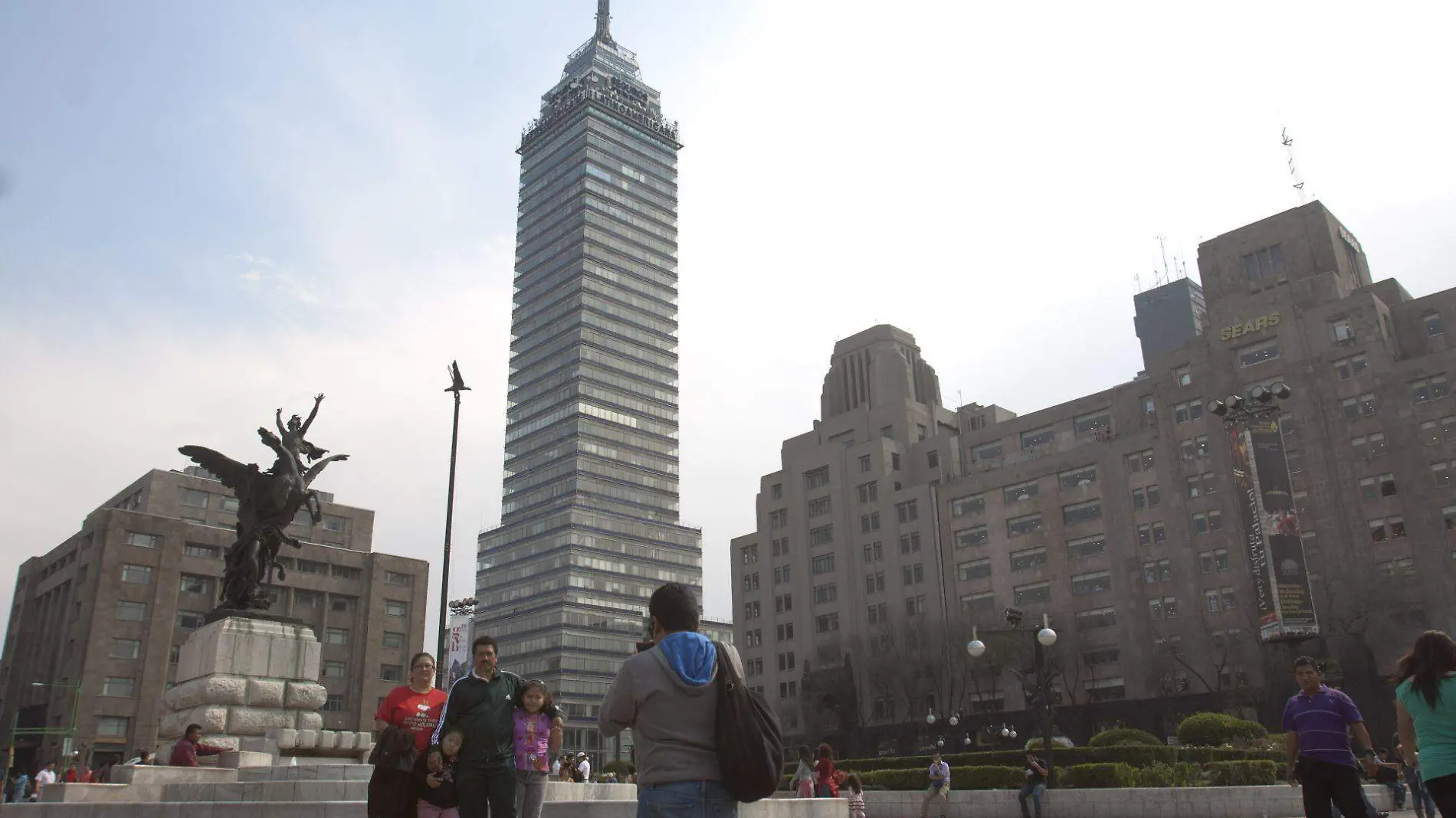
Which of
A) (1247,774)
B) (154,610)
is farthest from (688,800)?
(154,610)

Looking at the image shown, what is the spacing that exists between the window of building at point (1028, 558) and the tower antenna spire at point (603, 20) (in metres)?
117

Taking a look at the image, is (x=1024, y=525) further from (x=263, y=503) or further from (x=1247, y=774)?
(x=263, y=503)

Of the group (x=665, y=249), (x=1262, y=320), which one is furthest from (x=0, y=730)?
(x=665, y=249)

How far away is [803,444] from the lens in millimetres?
95938

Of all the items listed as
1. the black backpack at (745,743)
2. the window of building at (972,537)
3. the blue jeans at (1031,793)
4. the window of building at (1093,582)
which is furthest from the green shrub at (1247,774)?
the window of building at (972,537)

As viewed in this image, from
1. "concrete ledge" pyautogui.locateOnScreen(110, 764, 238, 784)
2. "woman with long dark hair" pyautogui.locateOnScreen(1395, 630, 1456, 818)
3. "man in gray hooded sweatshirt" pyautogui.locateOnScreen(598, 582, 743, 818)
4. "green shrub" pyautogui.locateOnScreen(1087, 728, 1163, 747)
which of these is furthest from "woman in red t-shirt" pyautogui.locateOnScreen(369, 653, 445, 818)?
"green shrub" pyautogui.locateOnScreen(1087, 728, 1163, 747)

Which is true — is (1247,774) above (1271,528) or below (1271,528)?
below

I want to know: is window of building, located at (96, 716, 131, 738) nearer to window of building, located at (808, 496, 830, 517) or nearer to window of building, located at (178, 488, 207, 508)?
window of building, located at (178, 488, 207, 508)

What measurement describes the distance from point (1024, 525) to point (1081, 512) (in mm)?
4559

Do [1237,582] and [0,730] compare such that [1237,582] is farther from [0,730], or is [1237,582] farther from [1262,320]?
[0,730]

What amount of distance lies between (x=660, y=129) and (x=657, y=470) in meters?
52.8

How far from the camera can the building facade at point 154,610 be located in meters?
67.8

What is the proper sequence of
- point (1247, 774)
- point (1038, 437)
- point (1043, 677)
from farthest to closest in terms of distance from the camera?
point (1038, 437) → point (1043, 677) → point (1247, 774)

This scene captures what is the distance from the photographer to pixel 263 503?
18.1m
